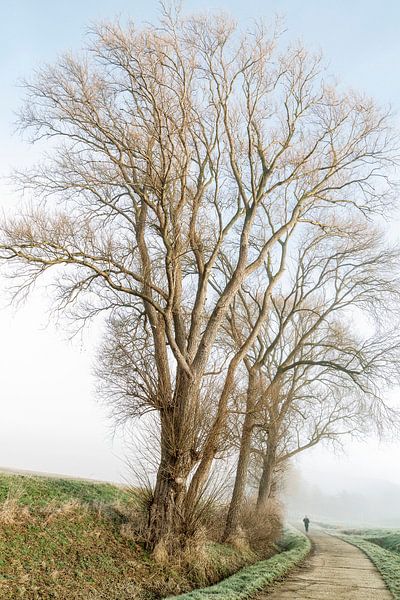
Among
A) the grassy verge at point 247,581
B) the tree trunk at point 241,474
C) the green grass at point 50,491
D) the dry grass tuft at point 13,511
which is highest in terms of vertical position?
the tree trunk at point 241,474

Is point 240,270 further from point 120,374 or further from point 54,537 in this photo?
point 54,537

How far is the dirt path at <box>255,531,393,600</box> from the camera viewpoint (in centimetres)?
978

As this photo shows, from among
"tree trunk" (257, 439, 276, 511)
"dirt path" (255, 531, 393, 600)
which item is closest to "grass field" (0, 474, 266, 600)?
"dirt path" (255, 531, 393, 600)

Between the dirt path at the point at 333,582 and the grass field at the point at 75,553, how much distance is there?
4.99 feet

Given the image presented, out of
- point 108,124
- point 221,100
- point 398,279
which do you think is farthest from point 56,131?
point 398,279

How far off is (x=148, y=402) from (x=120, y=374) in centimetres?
90

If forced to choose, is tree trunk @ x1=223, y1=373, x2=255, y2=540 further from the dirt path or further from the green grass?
the green grass

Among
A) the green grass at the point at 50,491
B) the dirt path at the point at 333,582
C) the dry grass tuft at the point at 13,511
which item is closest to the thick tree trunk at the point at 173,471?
the green grass at the point at 50,491

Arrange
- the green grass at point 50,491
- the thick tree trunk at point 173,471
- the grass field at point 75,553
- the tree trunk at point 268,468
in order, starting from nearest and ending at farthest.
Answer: the grass field at point 75,553, the green grass at point 50,491, the thick tree trunk at point 173,471, the tree trunk at point 268,468

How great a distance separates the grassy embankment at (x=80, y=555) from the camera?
25.8 feet

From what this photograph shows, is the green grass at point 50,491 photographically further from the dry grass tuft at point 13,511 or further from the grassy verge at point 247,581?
the grassy verge at point 247,581

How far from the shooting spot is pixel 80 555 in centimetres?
911

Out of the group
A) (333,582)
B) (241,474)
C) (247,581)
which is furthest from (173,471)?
(241,474)

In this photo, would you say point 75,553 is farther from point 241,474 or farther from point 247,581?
point 241,474
